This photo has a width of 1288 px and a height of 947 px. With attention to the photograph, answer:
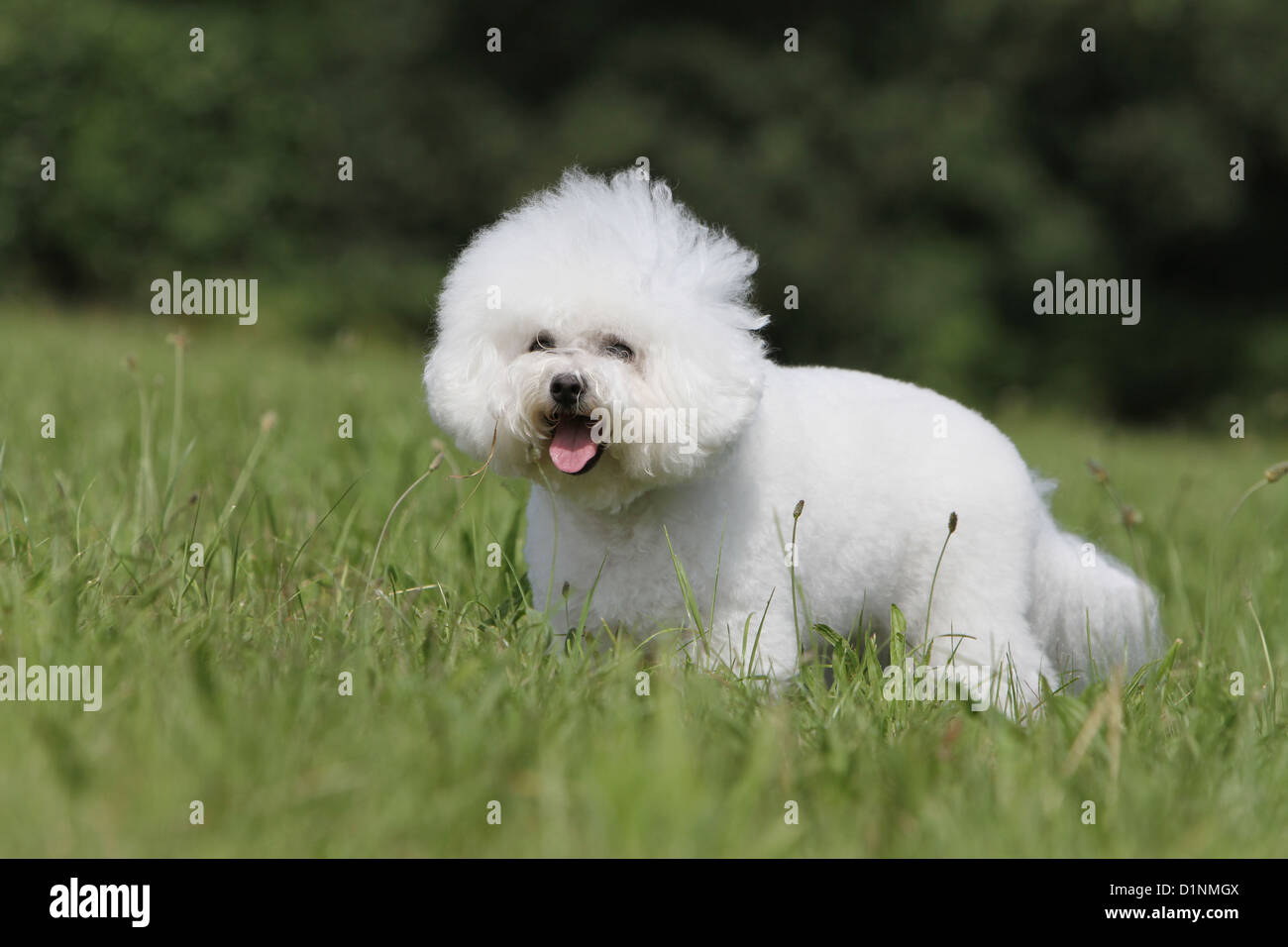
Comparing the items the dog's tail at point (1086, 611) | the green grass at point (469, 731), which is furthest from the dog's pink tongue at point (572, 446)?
the dog's tail at point (1086, 611)

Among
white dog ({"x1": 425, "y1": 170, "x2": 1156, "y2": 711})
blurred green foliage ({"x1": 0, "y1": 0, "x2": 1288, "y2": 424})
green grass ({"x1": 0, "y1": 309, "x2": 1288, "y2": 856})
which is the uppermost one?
blurred green foliage ({"x1": 0, "y1": 0, "x2": 1288, "y2": 424})

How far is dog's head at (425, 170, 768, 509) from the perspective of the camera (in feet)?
8.48

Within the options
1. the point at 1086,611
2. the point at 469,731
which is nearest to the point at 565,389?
the point at 469,731

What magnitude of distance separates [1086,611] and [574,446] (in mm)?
1463

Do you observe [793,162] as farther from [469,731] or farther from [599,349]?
[469,731]

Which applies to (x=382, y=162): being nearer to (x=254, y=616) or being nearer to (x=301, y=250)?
(x=301, y=250)

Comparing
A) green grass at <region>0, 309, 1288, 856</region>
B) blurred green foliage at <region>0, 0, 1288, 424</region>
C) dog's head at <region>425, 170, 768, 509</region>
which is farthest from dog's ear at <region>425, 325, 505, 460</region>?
blurred green foliage at <region>0, 0, 1288, 424</region>

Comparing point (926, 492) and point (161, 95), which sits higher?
point (161, 95)

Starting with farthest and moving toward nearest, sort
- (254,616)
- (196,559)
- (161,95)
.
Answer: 1. (161,95)
2. (196,559)
3. (254,616)

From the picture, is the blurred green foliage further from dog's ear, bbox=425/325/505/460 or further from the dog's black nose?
the dog's black nose

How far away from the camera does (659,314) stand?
8.62 ft
